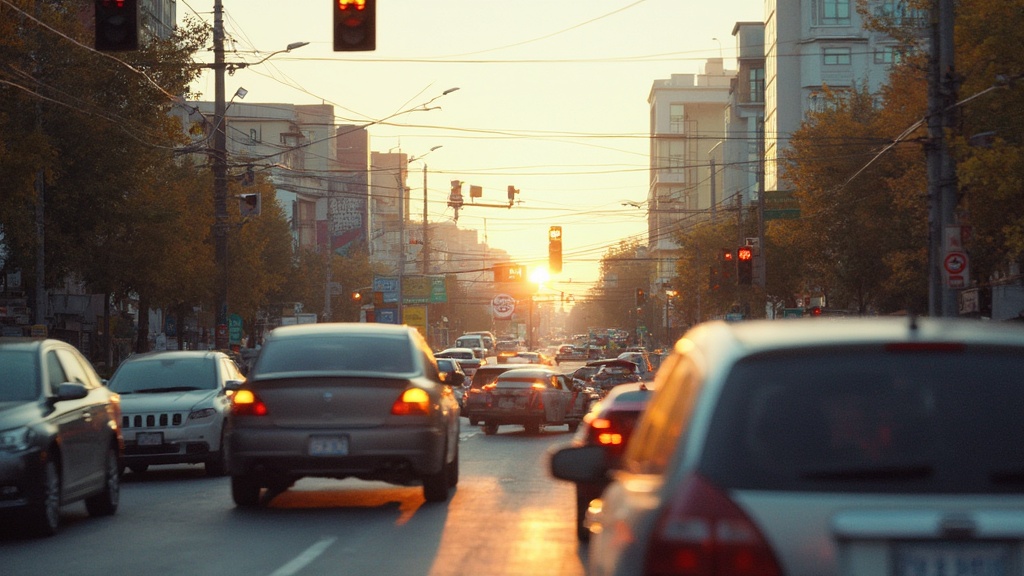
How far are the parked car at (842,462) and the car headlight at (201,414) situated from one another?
15.0 m

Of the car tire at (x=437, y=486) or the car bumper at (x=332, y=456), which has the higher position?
the car bumper at (x=332, y=456)

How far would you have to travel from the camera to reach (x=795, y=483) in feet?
13.7

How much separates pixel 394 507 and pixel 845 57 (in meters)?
89.2

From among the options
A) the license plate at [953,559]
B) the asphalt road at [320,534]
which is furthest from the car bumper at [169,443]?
the license plate at [953,559]

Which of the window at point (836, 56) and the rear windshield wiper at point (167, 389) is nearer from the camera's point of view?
the rear windshield wiper at point (167, 389)

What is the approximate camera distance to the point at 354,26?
18.5 metres

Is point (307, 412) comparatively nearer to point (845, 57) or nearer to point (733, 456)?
point (733, 456)

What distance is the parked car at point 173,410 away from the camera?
62.3ft

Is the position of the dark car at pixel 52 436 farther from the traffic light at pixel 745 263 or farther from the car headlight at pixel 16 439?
the traffic light at pixel 745 263

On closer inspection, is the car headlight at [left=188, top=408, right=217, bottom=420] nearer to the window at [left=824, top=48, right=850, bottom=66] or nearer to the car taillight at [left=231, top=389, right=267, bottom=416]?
the car taillight at [left=231, top=389, right=267, bottom=416]

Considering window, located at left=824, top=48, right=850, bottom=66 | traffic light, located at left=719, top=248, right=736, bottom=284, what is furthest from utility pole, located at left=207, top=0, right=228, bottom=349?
window, located at left=824, top=48, right=850, bottom=66

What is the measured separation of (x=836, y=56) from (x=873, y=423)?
98.9 meters

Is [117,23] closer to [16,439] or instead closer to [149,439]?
[149,439]

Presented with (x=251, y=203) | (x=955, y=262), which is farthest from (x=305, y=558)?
(x=251, y=203)
